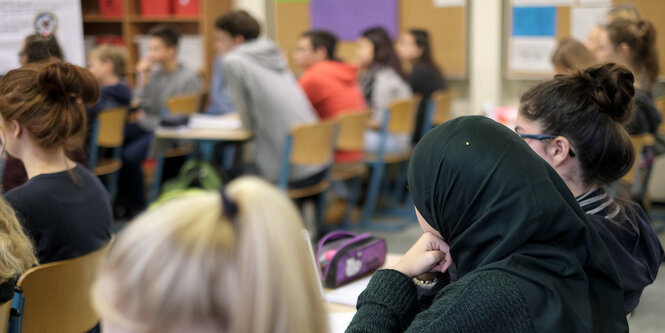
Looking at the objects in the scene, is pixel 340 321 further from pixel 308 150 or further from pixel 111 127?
pixel 111 127

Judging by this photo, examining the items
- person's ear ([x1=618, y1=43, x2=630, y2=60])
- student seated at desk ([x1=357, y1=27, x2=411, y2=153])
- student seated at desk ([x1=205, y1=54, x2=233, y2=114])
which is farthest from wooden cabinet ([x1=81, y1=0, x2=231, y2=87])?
person's ear ([x1=618, y1=43, x2=630, y2=60])

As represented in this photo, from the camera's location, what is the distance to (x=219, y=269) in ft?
2.53

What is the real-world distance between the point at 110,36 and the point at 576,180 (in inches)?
232

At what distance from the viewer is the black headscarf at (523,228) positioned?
4.15 feet

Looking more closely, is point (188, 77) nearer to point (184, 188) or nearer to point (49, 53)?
point (184, 188)

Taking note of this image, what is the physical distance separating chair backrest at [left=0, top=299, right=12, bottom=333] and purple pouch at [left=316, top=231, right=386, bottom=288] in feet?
2.43

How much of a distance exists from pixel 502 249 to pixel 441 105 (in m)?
4.16

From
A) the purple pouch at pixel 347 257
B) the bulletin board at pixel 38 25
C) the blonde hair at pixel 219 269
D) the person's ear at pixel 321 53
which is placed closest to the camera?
the blonde hair at pixel 219 269

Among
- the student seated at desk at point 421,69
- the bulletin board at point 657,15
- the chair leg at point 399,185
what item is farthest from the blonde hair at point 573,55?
the chair leg at point 399,185

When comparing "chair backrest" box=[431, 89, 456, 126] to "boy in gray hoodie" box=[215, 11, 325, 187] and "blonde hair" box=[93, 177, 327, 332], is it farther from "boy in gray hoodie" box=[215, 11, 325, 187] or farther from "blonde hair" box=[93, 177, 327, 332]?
"blonde hair" box=[93, 177, 327, 332]

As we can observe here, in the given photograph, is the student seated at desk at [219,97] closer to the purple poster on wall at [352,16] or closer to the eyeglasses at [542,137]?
the purple poster on wall at [352,16]

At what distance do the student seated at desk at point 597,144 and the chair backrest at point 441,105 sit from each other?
344 cm

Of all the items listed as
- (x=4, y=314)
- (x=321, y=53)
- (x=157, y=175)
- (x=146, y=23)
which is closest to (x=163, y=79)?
(x=157, y=175)

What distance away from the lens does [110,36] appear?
6.92 metres
